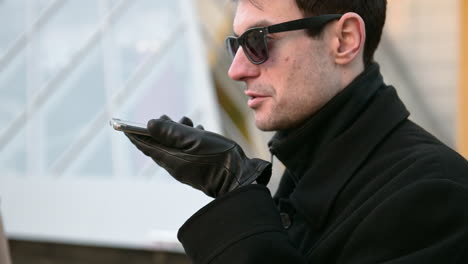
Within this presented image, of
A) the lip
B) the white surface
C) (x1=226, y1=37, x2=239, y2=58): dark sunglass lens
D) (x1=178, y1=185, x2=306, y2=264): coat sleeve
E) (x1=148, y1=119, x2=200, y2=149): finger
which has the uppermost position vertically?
(x1=226, y1=37, x2=239, y2=58): dark sunglass lens

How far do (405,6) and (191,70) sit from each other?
3.38m

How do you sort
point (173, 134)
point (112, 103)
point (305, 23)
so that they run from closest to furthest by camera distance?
point (173, 134) < point (305, 23) < point (112, 103)

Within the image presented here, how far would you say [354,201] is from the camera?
70.2 inches

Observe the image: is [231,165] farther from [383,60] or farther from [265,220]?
[383,60]

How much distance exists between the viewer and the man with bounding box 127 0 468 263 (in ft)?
5.38

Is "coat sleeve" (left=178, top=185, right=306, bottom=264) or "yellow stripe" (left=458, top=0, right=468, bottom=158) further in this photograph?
"yellow stripe" (left=458, top=0, right=468, bottom=158)

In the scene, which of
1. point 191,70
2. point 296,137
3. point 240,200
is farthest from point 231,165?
point 191,70

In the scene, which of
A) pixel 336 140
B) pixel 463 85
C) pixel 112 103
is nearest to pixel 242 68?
pixel 336 140

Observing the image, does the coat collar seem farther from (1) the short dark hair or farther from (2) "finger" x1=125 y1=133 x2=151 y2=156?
(2) "finger" x1=125 y1=133 x2=151 y2=156

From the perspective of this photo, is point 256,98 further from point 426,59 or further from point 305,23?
point 426,59

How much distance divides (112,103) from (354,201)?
864 centimetres

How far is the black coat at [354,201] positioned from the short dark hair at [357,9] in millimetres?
113

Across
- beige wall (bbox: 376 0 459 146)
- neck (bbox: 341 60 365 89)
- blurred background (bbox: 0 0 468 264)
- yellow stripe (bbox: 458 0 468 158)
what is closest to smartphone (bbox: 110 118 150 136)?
neck (bbox: 341 60 365 89)

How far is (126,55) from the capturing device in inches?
416
